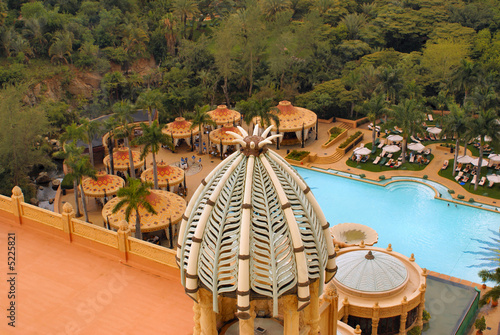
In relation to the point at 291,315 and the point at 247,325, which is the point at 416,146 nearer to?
the point at 291,315

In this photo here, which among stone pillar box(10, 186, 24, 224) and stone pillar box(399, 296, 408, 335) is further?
stone pillar box(399, 296, 408, 335)

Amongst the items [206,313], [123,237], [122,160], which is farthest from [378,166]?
[206,313]

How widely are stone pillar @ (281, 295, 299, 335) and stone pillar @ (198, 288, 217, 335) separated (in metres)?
1.90

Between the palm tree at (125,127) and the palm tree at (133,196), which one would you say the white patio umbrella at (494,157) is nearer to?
the palm tree at (125,127)

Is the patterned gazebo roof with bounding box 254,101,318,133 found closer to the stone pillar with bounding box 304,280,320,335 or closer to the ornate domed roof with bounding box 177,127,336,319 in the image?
the stone pillar with bounding box 304,280,320,335

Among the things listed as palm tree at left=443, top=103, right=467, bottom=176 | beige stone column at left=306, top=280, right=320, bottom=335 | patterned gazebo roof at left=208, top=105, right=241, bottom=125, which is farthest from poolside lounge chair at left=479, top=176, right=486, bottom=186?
beige stone column at left=306, top=280, right=320, bottom=335

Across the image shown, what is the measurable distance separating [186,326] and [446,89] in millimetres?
56497

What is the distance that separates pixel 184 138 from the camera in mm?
58781

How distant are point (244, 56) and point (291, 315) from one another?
6340cm

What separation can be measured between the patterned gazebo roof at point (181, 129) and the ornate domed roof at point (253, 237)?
43.4 meters

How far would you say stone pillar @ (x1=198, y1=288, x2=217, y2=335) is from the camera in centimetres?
1469

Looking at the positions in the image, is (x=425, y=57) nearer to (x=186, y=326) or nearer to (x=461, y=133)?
(x=461, y=133)

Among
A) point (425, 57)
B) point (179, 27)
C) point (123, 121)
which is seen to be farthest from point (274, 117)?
point (179, 27)

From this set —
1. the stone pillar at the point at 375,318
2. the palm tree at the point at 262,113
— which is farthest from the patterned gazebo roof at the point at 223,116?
the stone pillar at the point at 375,318
